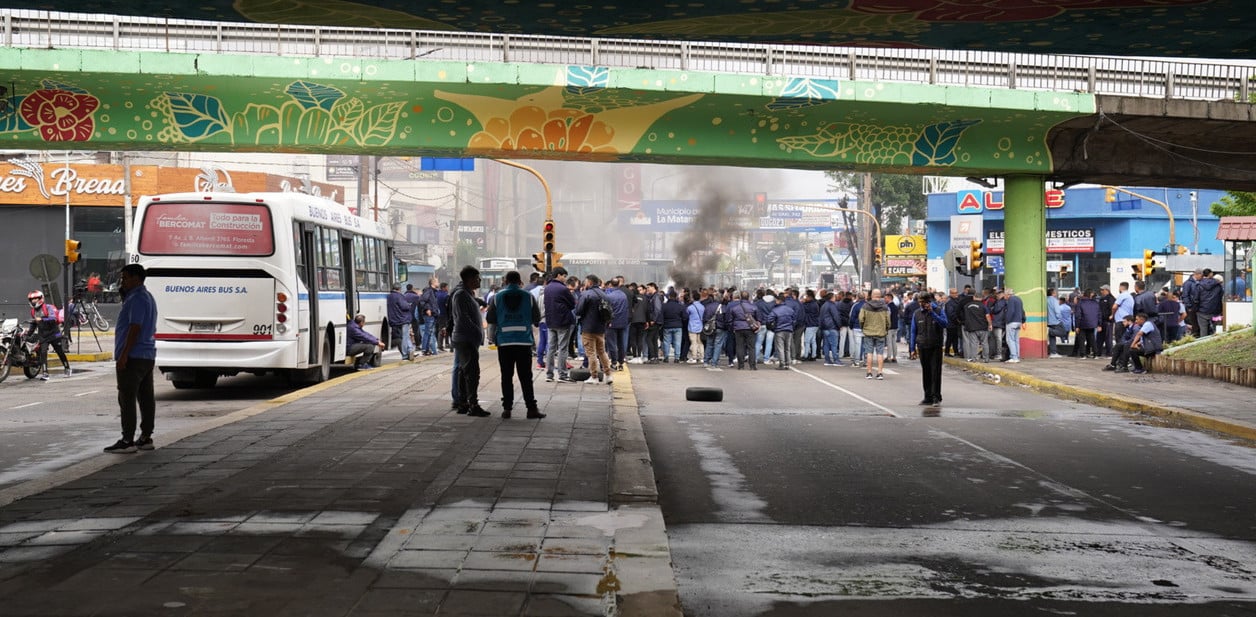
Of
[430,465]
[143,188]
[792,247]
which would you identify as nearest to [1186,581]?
[430,465]

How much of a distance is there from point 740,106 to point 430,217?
261 ft

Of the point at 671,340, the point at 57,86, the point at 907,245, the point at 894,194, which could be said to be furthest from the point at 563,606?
the point at 894,194

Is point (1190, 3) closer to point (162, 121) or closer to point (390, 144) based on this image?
point (390, 144)

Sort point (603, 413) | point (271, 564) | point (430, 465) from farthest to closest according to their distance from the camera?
1. point (603, 413)
2. point (430, 465)
3. point (271, 564)

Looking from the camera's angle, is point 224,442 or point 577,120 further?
point 577,120

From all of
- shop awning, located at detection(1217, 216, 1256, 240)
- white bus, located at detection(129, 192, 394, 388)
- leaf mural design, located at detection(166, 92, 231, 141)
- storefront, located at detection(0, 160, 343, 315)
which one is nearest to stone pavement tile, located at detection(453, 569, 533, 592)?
white bus, located at detection(129, 192, 394, 388)

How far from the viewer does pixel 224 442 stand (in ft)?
35.1

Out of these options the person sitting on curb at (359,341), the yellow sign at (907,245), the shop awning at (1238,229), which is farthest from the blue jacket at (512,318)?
the yellow sign at (907,245)

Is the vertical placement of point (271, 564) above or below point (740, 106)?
below

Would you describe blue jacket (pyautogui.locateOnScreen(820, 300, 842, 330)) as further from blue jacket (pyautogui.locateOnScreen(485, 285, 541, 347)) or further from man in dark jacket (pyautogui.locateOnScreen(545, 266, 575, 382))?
blue jacket (pyautogui.locateOnScreen(485, 285, 541, 347))

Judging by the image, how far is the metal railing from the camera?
21.8m

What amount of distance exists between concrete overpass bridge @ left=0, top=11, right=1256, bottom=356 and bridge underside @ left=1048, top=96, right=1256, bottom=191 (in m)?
0.14

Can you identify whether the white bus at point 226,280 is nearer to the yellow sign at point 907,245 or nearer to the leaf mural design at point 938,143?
the leaf mural design at point 938,143

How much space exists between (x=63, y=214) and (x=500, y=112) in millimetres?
28509
